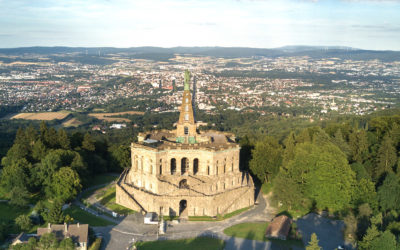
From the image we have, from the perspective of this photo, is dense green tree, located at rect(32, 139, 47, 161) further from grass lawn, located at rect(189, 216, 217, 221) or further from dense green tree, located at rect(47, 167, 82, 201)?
grass lawn, located at rect(189, 216, 217, 221)

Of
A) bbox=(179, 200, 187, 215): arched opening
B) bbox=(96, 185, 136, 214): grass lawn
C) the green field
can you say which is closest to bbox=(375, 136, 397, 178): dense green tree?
the green field

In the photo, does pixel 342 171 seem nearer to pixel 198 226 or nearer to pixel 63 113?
pixel 198 226

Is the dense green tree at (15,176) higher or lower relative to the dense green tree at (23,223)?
higher

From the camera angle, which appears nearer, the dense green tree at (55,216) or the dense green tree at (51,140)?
the dense green tree at (55,216)

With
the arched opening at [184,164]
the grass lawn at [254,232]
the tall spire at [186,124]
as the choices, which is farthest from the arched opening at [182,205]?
the tall spire at [186,124]

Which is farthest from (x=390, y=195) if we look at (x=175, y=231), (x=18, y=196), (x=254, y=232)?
(x=18, y=196)

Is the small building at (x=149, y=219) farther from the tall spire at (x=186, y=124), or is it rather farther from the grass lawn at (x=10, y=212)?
the grass lawn at (x=10, y=212)

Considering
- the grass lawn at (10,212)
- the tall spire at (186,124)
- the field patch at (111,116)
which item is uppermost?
the tall spire at (186,124)
